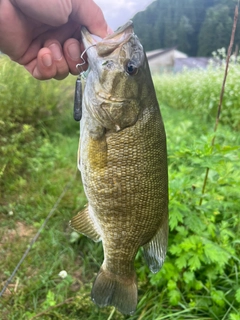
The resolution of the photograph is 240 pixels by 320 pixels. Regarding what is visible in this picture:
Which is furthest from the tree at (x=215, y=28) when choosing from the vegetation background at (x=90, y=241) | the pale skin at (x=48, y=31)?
the pale skin at (x=48, y=31)

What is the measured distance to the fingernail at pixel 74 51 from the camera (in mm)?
1431

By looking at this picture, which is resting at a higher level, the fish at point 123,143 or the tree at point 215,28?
the fish at point 123,143

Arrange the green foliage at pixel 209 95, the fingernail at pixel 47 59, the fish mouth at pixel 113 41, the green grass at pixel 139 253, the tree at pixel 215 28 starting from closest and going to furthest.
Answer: the fish mouth at pixel 113 41 → the fingernail at pixel 47 59 → the green grass at pixel 139 253 → the tree at pixel 215 28 → the green foliage at pixel 209 95

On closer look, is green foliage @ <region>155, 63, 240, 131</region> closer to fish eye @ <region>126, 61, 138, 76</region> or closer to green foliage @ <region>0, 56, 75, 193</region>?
green foliage @ <region>0, 56, 75, 193</region>

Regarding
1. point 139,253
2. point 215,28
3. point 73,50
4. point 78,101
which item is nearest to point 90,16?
point 73,50

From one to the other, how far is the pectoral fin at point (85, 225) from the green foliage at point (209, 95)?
407 cm

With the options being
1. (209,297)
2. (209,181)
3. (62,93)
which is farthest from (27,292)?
(62,93)

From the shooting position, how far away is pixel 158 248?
4.55 feet

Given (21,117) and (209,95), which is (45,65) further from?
(209,95)

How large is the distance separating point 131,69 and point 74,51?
365mm

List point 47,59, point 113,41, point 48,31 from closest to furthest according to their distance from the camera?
point 113,41, point 47,59, point 48,31

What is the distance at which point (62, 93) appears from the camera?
552 centimetres

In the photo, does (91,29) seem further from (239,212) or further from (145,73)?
(239,212)

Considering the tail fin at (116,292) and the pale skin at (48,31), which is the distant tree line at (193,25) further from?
the tail fin at (116,292)
